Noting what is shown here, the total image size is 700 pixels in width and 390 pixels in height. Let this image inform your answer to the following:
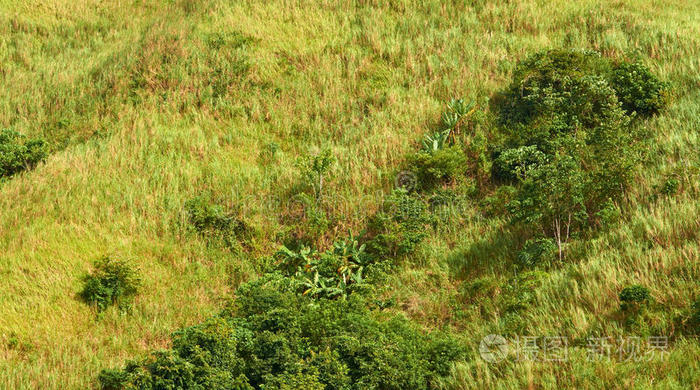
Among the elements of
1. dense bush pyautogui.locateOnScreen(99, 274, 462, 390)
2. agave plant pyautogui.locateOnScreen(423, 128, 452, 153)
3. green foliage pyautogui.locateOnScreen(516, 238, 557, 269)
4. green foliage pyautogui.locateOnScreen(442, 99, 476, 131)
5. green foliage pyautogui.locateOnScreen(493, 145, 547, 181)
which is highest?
green foliage pyautogui.locateOnScreen(442, 99, 476, 131)

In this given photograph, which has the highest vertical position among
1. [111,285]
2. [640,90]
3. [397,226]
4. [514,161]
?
[640,90]

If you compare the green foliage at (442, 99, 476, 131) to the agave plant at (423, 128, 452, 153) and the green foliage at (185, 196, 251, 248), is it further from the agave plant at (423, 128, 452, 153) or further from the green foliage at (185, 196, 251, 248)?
the green foliage at (185, 196, 251, 248)

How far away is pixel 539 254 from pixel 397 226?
269 centimetres

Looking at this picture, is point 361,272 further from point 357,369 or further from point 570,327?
point 570,327

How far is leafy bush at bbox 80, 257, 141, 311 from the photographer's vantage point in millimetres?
10711

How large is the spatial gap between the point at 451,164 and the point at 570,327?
522 centimetres

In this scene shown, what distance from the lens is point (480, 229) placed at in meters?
12.0

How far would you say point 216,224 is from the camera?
12773 mm

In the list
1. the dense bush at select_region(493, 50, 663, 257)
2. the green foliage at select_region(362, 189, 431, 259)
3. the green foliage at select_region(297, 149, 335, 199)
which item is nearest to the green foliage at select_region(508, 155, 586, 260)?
the dense bush at select_region(493, 50, 663, 257)

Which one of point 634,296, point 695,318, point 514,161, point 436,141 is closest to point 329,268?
point 436,141

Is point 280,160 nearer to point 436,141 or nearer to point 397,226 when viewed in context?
point 436,141

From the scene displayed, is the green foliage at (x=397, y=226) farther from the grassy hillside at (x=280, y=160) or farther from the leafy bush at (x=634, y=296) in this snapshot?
the leafy bush at (x=634, y=296)

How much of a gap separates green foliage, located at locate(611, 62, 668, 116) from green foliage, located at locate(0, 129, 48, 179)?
Answer: 13186mm

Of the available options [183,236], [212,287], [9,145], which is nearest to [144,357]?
[212,287]
